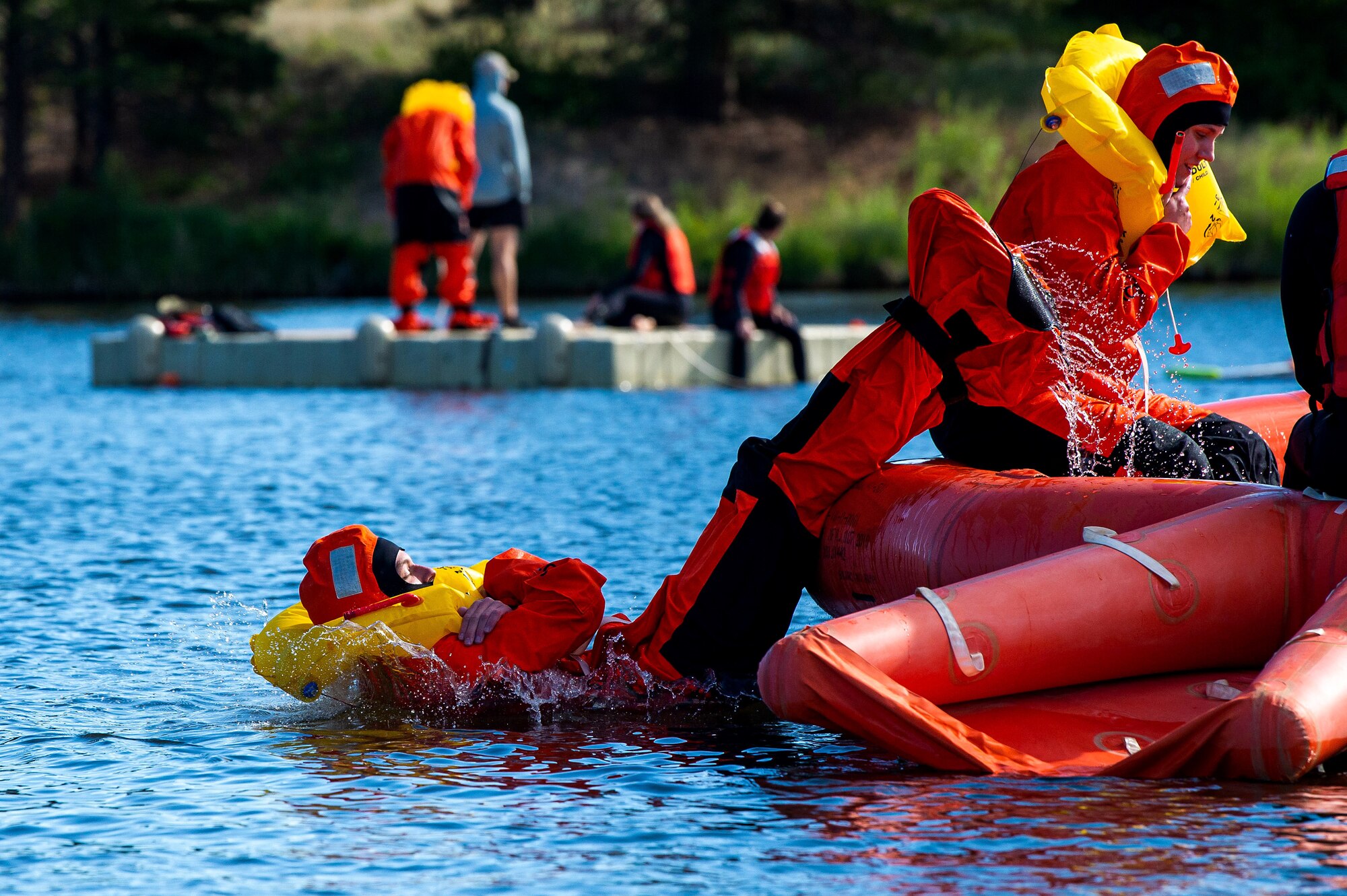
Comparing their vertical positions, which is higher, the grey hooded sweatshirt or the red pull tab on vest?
the grey hooded sweatshirt

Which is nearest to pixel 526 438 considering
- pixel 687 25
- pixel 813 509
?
pixel 813 509

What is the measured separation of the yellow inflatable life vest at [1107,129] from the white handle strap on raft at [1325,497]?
1145mm

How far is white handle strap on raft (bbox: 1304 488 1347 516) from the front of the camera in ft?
16.8

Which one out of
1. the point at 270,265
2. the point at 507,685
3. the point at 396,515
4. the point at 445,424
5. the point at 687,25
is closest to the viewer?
the point at 507,685

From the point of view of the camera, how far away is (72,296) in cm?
3234

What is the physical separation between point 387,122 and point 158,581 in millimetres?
32181

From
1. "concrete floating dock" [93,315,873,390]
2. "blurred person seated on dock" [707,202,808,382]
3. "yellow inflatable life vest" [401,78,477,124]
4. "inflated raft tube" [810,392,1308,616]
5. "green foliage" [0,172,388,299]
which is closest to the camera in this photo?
"inflated raft tube" [810,392,1308,616]

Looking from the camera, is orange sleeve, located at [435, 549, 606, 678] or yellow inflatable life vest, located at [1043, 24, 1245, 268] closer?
orange sleeve, located at [435, 549, 606, 678]

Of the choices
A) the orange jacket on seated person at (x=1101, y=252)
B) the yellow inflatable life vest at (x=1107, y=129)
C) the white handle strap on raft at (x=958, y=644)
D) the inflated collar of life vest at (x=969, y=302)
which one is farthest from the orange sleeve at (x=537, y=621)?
the yellow inflatable life vest at (x=1107, y=129)

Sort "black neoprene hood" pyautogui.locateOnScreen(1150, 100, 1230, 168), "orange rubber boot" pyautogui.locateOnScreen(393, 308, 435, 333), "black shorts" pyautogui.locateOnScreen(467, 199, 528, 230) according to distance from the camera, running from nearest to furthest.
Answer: "black neoprene hood" pyautogui.locateOnScreen(1150, 100, 1230, 168) < "black shorts" pyautogui.locateOnScreen(467, 199, 528, 230) < "orange rubber boot" pyautogui.locateOnScreen(393, 308, 435, 333)

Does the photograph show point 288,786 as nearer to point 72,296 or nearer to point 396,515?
point 396,515

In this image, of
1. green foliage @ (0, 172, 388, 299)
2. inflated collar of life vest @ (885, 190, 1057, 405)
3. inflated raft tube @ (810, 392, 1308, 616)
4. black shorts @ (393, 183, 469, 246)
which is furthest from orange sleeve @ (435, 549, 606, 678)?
green foliage @ (0, 172, 388, 299)

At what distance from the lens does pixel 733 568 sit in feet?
18.5

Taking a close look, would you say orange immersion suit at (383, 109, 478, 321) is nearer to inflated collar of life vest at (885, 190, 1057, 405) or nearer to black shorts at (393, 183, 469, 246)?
black shorts at (393, 183, 469, 246)
